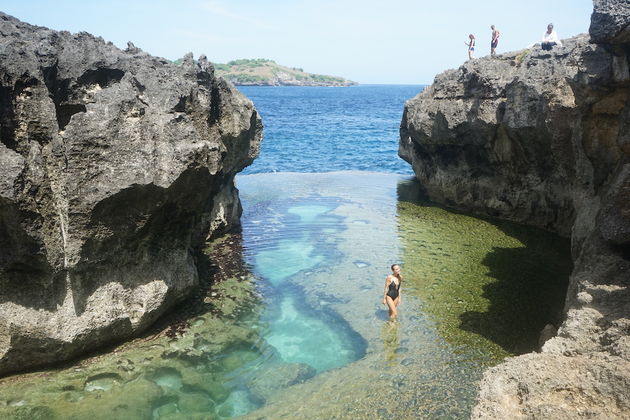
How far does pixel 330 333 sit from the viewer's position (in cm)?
1380

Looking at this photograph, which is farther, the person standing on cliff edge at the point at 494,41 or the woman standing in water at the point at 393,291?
the person standing on cliff edge at the point at 494,41

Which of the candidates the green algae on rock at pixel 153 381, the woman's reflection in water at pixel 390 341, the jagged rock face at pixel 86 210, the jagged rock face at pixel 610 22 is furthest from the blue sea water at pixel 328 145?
the jagged rock face at pixel 610 22

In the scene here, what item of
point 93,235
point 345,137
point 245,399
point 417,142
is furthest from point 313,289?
point 345,137

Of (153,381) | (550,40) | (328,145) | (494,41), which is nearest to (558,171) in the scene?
(550,40)

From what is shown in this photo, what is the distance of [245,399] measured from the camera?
1091 cm

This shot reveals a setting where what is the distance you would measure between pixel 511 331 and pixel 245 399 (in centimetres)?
713

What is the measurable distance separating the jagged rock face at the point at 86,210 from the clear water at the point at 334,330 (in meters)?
1.01

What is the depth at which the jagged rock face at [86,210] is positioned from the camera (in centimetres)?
1050

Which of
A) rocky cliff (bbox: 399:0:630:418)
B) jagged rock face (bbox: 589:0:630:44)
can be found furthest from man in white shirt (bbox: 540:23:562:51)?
jagged rock face (bbox: 589:0:630:44)

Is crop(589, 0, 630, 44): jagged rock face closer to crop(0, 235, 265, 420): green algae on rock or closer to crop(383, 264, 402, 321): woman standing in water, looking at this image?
crop(383, 264, 402, 321): woman standing in water

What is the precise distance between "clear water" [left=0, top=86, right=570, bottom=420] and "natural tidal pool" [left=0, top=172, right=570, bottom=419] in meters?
0.04

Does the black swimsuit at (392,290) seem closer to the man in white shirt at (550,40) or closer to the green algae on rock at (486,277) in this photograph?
the green algae on rock at (486,277)

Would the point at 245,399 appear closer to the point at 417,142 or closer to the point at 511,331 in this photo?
the point at 511,331

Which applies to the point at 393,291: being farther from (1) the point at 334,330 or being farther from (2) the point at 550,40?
(2) the point at 550,40
